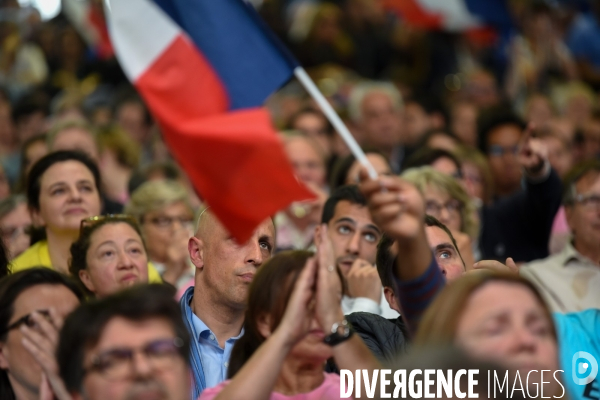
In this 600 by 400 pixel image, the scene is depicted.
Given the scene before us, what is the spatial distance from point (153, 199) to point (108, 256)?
5.69 ft

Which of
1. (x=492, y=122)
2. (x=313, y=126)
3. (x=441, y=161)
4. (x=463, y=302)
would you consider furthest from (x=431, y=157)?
(x=463, y=302)

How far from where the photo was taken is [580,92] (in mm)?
13047

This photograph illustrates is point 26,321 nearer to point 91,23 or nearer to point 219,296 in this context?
point 219,296

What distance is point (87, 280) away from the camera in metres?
5.91

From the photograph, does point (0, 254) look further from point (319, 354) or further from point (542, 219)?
point (542, 219)

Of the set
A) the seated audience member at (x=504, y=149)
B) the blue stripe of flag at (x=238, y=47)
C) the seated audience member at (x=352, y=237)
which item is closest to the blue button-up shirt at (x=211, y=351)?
the seated audience member at (x=352, y=237)

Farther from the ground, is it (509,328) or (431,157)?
(431,157)

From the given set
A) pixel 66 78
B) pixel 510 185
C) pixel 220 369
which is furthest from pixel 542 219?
pixel 66 78

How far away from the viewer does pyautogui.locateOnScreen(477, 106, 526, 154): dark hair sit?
→ 9.59 metres

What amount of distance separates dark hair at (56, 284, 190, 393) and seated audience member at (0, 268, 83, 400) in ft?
1.32

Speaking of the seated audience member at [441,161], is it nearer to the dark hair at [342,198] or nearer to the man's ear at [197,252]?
the dark hair at [342,198]

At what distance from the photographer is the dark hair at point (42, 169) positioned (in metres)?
6.86

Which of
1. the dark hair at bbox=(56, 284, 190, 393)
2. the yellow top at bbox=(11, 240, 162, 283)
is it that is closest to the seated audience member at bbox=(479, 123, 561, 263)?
the yellow top at bbox=(11, 240, 162, 283)

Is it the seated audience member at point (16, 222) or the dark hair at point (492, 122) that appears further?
the dark hair at point (492, 122)
